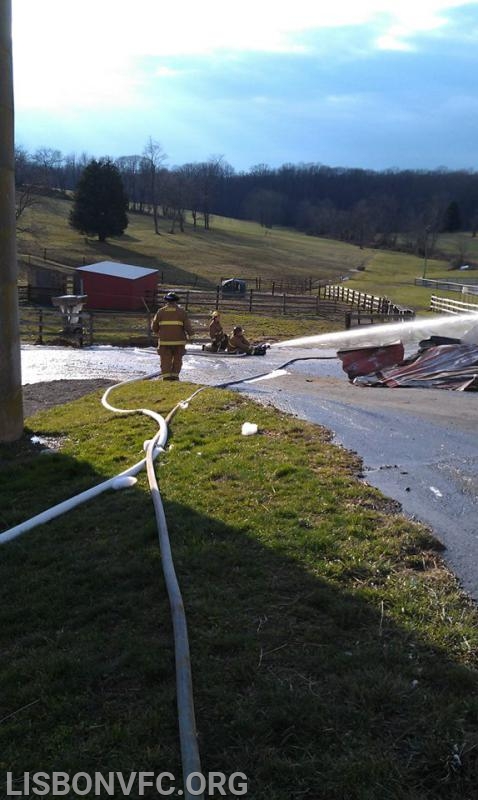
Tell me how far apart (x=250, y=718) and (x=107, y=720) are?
0.61 m

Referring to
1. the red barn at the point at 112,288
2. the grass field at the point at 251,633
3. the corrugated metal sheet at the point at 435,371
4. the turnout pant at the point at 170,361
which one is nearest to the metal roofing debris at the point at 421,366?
the corrugated metal sheet at the point at 435,371

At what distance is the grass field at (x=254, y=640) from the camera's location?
8.37 feet

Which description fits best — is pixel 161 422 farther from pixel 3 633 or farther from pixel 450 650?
pixel 450 650

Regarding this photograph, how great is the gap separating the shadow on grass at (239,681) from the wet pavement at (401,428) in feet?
3.30

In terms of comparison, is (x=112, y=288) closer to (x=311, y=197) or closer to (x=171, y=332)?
(x=171, y=332)

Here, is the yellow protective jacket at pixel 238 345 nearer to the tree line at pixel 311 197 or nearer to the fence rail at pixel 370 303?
the fence rail at pixel 370 303

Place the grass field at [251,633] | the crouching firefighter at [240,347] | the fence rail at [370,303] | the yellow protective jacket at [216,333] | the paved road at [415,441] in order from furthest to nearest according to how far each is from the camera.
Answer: the fence rail at [370,303], the yellow protective jacket at [216,333], the crouching firefighter at [240,347], the paved road at [415,441], the grass field at [251,633]

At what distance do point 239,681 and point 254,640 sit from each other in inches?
12.5

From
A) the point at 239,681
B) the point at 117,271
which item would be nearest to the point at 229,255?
the point at 117,271

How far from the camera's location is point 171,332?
40.2ft

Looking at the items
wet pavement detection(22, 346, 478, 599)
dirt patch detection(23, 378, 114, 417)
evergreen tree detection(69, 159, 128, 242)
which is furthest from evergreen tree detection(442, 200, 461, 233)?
dirt patch detection(23, 378, 114, 417)

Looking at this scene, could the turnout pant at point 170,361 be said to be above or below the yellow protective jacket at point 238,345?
above

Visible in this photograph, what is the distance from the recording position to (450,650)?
10.3 feet

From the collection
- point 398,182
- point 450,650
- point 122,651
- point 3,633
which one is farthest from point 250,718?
point 398,182
